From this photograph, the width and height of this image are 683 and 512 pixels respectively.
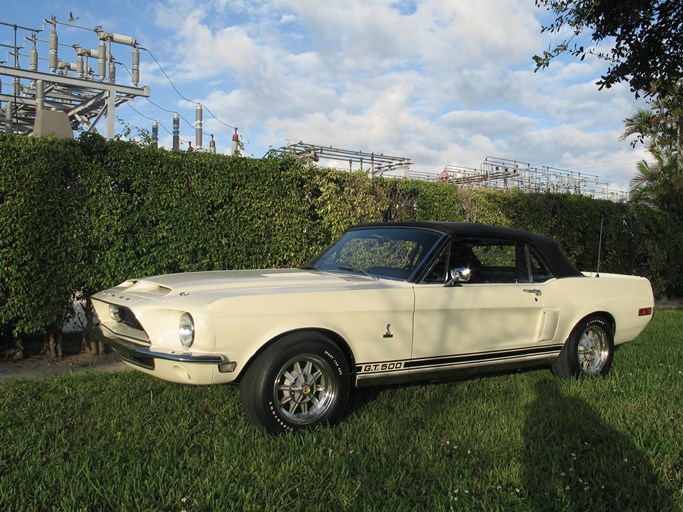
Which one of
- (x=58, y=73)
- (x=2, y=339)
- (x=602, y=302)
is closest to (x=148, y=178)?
(x=2, y=339)

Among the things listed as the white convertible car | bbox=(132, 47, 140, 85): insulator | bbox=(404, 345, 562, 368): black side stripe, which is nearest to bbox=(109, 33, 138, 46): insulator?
bbox=(132, 47, 140, 85): insulator

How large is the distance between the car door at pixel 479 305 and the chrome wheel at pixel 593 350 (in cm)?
69

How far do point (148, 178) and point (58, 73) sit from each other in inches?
482

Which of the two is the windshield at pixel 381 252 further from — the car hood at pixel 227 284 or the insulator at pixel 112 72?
the insulator at pixel 112 72

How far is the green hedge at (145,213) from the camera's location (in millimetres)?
5844

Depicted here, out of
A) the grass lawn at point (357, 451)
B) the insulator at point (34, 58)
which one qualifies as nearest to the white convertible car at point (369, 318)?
the grass lawn at point (357, 451)

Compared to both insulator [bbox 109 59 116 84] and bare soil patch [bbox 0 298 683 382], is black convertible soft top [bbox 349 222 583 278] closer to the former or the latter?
bare soil patch [bbox 0 298 683 382]

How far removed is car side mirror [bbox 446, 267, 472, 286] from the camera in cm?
438

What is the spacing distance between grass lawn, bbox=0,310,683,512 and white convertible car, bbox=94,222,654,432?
335 millimetres

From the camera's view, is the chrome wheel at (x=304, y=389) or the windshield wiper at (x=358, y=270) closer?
the chrome wheel at (x=304, y=389)

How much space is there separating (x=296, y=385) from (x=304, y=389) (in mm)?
68

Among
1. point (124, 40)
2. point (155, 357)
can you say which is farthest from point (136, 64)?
point (155, 357)

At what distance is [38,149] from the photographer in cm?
593

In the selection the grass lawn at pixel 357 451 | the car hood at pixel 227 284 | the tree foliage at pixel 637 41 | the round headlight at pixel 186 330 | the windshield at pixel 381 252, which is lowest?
the grass lawn at pixel 357 451
